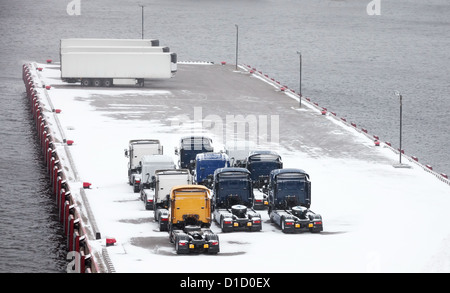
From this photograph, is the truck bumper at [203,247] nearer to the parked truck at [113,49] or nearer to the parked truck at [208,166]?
the parked truck at [208,166]

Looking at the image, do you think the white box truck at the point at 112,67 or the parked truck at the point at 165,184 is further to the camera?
the white box truck at the point at 112,67

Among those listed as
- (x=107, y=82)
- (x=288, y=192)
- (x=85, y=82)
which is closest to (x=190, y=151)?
(x=288, y=192)

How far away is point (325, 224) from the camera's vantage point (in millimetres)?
58594

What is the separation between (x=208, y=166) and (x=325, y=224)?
1005 centimetres

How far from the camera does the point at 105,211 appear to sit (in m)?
61.1

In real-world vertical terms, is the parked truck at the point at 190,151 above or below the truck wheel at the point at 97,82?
below

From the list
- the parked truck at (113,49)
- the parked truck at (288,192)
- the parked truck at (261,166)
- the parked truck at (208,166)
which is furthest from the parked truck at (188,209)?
the parked truck at (113,49)

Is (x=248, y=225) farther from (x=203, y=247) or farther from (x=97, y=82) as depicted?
(x=97, y=82)

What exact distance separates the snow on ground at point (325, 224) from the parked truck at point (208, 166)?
434 centimetres

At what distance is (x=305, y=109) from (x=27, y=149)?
1146 inches

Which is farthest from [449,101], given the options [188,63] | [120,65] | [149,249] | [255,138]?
[149,249]

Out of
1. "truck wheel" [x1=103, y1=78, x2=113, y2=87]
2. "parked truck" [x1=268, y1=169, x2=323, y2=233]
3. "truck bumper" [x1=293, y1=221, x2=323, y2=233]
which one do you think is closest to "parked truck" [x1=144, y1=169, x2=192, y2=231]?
"parked truck" [x1=268, y1=169, x2=323, y2=233]

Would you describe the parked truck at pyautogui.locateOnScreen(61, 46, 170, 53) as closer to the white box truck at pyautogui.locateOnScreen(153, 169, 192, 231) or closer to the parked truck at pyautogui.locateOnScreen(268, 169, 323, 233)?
the white box truck at pyautogui.locateOnScreen(153, 169, 192, 231)

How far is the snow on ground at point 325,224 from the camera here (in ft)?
165
